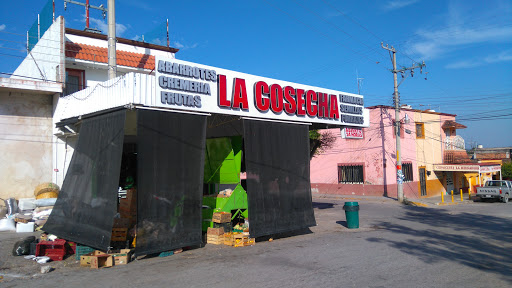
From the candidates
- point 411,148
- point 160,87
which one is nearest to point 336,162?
point 411,148

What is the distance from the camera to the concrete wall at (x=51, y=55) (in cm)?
1534

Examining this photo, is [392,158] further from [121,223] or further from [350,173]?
[121,223]

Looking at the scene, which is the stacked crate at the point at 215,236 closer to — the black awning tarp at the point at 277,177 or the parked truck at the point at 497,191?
the black awning tarp at the point at 277,177

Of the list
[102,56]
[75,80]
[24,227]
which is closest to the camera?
[24,227]

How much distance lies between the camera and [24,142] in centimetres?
1446

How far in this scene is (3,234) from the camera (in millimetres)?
11984

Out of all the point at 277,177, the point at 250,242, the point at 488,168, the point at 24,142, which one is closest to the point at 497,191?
the point at 488,168

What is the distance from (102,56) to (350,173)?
22.5 meters

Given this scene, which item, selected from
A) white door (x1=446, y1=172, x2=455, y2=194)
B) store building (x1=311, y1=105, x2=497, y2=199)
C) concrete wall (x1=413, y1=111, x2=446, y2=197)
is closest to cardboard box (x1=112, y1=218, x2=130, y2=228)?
store building (x1=311, y1=105, x2=497, y2=199)

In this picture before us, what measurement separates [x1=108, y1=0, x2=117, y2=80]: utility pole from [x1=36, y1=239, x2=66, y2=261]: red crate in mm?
7060

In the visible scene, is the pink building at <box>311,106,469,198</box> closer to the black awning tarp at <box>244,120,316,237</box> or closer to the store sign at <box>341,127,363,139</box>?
the store sign at <box>341,127,363,139</box>

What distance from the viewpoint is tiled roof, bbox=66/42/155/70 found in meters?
16.9

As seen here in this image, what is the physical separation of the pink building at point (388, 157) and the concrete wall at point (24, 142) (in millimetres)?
19987

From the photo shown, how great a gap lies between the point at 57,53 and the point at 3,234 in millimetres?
7641
